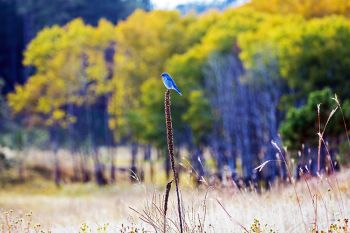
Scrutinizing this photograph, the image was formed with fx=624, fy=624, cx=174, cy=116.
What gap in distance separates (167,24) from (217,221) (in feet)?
97.2

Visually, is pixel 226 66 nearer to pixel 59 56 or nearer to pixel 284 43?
pixel 284 43

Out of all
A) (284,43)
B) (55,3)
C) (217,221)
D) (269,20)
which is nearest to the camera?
(217,221)

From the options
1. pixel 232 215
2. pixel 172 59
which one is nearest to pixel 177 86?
pixel 172 59

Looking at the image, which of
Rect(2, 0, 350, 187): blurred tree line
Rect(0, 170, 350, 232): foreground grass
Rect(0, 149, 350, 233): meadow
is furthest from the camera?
Rect(2, 0, 350, 187): blurred tree line

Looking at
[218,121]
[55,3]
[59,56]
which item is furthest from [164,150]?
[55,3]

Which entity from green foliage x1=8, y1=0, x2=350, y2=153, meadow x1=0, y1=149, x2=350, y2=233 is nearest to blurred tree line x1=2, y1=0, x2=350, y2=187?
green foliage x1=8, y1=0, x2=350, y2=153

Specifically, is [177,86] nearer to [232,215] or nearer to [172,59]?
[172,59]

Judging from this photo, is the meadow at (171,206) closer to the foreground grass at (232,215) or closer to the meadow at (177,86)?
the foreground grass at (232,215)

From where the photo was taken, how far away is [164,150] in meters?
30.9

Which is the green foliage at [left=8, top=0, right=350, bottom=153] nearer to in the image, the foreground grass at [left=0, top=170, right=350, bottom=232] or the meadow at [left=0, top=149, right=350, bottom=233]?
the meadow at [left=0, top=149, right=350, bottom=233]

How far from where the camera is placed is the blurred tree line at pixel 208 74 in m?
26.1


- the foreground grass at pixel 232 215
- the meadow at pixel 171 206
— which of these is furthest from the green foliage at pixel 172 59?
the foreground grass at pixel 232 215

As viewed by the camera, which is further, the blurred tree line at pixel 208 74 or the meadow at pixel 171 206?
the blurred tree line at pixel 208 74

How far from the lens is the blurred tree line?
26.1 metres
